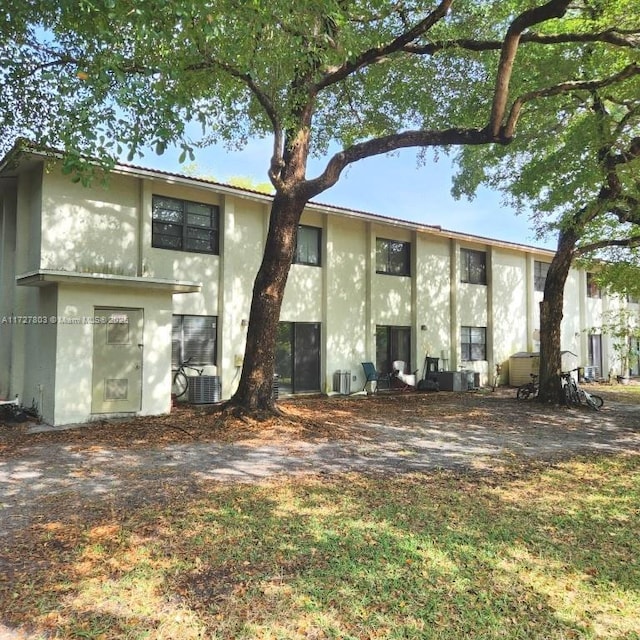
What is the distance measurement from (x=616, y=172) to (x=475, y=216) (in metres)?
12.8

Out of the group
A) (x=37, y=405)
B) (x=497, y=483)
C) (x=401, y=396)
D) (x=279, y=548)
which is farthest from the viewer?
(x=401, y=396)

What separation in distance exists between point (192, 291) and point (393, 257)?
7.99 m

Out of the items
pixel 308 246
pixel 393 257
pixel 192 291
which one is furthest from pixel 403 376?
pixel 192 291

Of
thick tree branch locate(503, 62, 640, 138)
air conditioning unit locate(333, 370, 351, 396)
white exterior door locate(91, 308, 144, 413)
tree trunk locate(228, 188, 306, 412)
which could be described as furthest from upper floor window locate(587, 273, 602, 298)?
white exterior door locate(91, 308, 144, 413)

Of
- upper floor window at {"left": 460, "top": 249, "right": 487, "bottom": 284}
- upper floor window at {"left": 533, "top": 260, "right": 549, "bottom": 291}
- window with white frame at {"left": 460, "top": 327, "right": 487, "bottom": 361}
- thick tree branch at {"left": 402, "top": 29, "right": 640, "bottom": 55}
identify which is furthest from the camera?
upper floor window at {"left": 533, "top": 260, "right": 549, "bottom": 291}

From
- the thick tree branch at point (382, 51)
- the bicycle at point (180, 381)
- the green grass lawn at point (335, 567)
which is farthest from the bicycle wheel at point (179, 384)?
the thick tree branch at point (382, 51)

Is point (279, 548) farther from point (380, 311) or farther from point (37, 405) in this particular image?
point (380, 311)

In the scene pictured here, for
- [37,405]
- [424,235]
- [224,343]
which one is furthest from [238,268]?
[424,235]

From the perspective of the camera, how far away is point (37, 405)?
384 inches

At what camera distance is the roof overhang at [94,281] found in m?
8.75

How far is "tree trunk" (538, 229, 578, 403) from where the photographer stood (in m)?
13.3

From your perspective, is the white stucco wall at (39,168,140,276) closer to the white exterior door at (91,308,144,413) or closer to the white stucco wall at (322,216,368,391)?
the white exterior door at (91,308,144,413)

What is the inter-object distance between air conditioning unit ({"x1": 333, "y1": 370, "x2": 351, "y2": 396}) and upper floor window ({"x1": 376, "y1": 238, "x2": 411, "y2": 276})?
11.8 feet

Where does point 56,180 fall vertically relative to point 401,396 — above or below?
above
